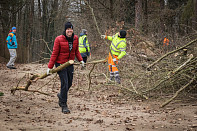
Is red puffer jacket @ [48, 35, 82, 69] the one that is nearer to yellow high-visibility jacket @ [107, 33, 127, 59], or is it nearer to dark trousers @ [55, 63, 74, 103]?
dark trousers @ [55, 63, 74, 103]

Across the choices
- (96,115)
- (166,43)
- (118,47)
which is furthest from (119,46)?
(96,115)

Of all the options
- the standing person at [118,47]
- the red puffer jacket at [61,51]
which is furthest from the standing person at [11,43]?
the red puffer jacket at [61,51]

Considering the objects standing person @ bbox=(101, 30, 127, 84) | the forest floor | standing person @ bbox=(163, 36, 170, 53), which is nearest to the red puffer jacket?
the forest floor

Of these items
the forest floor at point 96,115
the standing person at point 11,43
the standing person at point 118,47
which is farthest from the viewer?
the standing person at point 11,43

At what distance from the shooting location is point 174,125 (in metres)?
4.91

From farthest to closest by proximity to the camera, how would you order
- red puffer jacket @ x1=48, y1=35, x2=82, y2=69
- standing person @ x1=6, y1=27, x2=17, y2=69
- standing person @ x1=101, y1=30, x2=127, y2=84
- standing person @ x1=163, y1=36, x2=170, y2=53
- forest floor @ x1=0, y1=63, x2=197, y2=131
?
standing person @ x1=6, y1=27, x2=17, y2=69
standing person @ x1=163, y1=36, x2=170, y2=53
standing person @ x1=101, y1=30, x2=127, y2=84
red puffer jacket @ x1=48, y1=35, x2=82, y2=69
forest floor @ x1=0, y1=63, x2=197, y2=131

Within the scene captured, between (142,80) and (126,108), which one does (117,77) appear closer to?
(142,80)

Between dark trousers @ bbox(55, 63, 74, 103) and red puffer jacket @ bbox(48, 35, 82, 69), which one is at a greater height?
red puffer jacket @ bbox(48, 35, 82, 69)

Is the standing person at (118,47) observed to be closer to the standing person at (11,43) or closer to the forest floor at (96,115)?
the forest floor at (96,115)

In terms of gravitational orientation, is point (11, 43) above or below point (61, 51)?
above

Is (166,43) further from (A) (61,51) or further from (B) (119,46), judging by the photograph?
(A) (61,51)

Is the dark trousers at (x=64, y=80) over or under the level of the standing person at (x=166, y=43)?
under

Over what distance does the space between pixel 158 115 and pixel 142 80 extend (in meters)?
1.93

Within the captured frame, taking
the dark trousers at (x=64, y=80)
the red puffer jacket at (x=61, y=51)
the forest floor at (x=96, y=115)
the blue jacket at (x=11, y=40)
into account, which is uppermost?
the blue jacket at (x=11, y=40)
